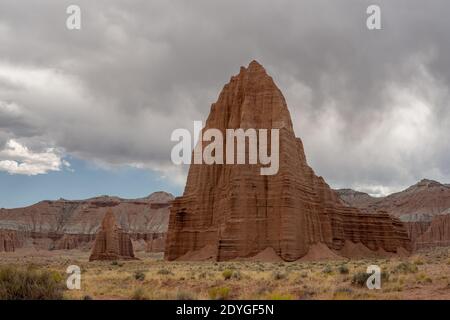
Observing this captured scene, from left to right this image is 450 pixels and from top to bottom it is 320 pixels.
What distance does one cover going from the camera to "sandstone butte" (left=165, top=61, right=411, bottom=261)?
56.4 m

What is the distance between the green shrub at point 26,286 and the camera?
15531 mm

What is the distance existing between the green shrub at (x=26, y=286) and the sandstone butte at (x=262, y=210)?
39032 millimetres

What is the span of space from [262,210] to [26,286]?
43.7m

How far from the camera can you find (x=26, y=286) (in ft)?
52.8

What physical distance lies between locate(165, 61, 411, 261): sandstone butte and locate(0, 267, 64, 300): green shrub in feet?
128

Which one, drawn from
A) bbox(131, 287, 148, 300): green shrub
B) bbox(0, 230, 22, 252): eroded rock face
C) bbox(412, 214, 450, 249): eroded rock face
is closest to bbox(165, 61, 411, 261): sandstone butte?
bbox(131, 287, 148, 300): green shrub

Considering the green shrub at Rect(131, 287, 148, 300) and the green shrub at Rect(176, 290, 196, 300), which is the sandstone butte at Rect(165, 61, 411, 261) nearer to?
the green shrub at Rect(131, 287, 148, 300)

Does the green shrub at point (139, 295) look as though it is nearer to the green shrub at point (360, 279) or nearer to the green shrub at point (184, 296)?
the green shrub at point (184, 296)

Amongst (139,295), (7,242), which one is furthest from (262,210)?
(7,242)

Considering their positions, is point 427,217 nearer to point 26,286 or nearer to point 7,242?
point 7,242
